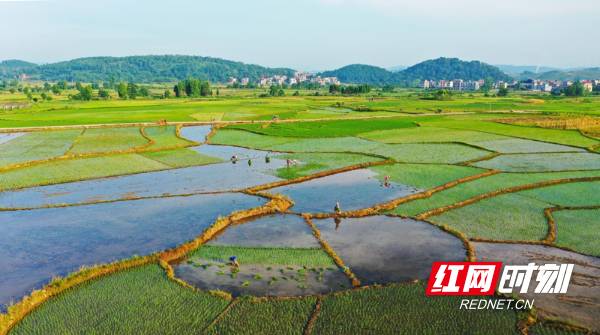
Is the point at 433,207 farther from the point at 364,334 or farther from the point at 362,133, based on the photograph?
the point at 362,133

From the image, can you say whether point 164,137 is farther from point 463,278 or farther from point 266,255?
point 463,278

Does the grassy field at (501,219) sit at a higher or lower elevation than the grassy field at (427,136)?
lower

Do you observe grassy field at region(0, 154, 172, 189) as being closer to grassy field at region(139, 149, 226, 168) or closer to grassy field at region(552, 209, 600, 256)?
grassy field at region(139, 149, 226, 168)

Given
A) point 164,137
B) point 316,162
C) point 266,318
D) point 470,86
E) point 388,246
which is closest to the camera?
point 266,318

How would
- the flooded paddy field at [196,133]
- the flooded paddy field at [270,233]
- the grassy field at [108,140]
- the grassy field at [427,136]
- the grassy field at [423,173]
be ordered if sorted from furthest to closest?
the flooded paddy field at [196,133], the grassy field at [427,136], the grassy field at [108,140], the grassy field at [423,173], the flooded paddy field at [270,233]

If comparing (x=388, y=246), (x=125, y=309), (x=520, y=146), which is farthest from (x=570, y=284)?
(x=520, y=146)

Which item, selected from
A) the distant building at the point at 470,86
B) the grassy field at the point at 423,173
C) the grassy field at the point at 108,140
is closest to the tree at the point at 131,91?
the grassy field at the point at 108,140

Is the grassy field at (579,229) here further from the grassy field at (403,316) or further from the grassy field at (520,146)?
the grassy field at (520,146)
